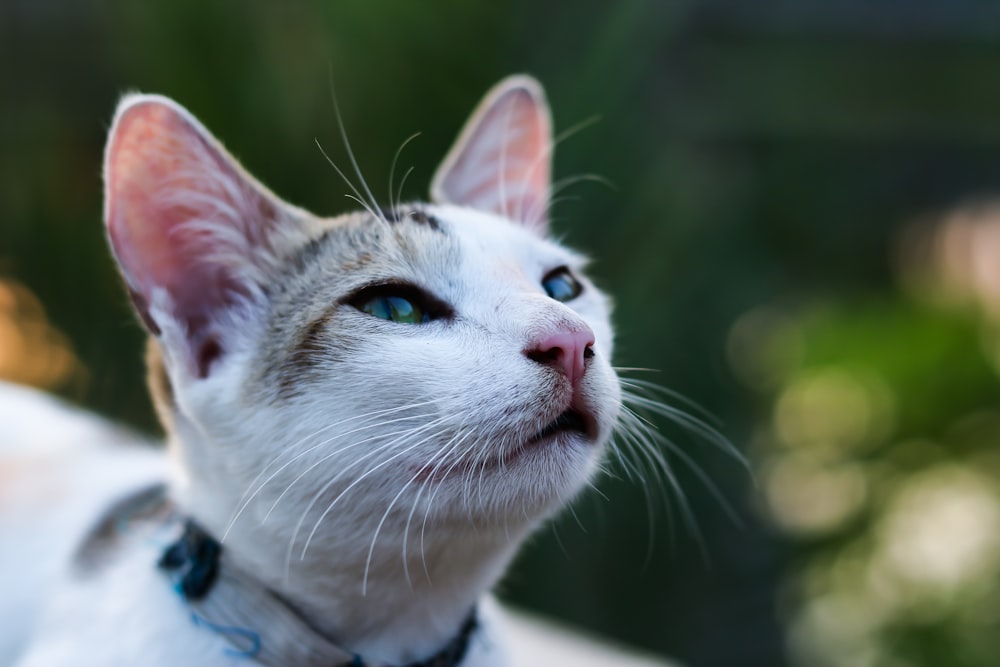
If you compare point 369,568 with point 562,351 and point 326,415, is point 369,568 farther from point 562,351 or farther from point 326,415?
point 562,351

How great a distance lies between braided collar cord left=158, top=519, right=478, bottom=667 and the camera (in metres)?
0.72

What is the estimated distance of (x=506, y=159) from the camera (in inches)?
38.3

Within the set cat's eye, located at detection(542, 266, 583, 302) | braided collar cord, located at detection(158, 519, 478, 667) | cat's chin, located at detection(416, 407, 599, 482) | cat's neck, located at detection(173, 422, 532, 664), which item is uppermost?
cat's eye, located at detection(542, 266, 583, 302)

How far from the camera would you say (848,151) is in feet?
8.25

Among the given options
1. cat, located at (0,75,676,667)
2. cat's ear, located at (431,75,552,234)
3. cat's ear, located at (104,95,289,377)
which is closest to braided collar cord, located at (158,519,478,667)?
cat, located at (0,75,676,667)

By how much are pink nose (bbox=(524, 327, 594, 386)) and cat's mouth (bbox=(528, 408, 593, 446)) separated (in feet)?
0.11

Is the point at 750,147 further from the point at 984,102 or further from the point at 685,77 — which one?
the point at 984,102

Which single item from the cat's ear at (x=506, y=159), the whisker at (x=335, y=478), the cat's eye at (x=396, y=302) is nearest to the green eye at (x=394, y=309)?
the cat's eye at (x=396, y=302)

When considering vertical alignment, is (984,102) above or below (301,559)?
above

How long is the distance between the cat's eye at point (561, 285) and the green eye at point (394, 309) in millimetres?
150

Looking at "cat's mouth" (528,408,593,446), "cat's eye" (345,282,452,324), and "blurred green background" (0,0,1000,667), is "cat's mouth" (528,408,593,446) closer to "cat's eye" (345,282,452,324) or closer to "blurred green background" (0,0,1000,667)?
"cat's eye" (345,282,452,324)

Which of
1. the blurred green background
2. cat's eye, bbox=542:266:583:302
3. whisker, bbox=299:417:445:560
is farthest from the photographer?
the blurred green background

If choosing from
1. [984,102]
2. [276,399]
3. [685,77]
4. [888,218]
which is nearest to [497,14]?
[685,77]

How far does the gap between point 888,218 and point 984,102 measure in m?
0.72
